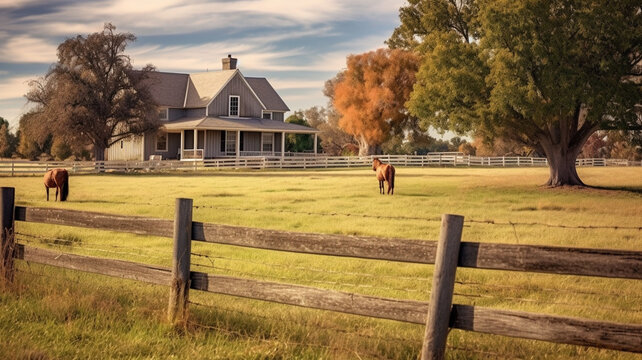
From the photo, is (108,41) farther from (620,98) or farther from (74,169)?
(620,98)

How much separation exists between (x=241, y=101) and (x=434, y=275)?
59166mm

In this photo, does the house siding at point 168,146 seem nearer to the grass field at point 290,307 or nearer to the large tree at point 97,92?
the large tree at point 97,92

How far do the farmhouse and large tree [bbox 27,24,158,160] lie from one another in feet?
15.5

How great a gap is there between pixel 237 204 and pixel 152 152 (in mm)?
38265

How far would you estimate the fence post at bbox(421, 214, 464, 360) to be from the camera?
5.74 m

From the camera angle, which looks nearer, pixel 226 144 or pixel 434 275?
pixel 434 275

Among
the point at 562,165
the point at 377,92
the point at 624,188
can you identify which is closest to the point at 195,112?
the point at 377,92

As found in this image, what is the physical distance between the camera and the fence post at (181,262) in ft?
24.1

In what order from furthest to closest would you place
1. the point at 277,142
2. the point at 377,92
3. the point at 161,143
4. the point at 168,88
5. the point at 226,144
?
the point at 377,92 < the point at 277,142 < the point at 168,88 < the point at 161,143 < the point at 226,144

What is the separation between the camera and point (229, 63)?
6669cm

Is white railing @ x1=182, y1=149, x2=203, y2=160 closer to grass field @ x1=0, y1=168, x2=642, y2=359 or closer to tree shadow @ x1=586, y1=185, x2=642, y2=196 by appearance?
grass field @ x1=0, y1=168, x2=642, y2=359

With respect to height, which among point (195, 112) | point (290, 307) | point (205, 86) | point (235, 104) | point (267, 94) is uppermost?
point (205, 86)

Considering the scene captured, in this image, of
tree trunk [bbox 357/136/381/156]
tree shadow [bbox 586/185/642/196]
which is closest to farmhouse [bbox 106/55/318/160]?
tree trunk [bbox 357/136/381/156]

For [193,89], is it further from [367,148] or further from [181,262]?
[181,262]
